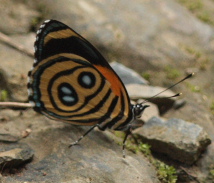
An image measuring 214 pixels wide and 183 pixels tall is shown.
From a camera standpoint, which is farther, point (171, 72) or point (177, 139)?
point (171, 72)

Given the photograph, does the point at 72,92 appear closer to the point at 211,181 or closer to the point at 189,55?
the point at 211,181

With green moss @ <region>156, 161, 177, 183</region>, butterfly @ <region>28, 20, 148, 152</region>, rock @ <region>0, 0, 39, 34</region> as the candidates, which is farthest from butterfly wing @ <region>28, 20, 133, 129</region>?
rock @ <region>0, 0, 39, 34</region>

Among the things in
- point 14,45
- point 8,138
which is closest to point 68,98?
point 8,138

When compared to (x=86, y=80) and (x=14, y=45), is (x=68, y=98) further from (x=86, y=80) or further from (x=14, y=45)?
(x=14, y=45)

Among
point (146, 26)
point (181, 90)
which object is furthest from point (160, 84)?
point (146, 26)

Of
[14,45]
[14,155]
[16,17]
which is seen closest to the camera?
[14,155]

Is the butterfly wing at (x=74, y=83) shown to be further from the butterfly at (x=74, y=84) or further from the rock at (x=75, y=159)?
the rock at (x=75, y=159)

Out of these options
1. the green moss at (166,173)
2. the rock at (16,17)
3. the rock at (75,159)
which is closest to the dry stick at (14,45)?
the rock at (16,17)
